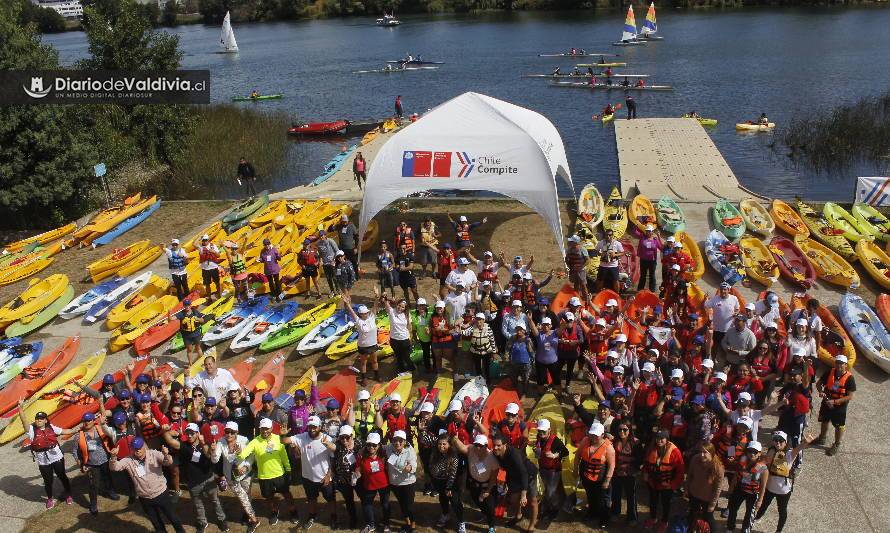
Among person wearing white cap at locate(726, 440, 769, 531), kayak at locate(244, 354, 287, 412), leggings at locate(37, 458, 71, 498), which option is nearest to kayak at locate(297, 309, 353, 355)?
kayak at locate(244, 354, 287, 412)

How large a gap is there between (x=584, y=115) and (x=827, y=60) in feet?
79.9

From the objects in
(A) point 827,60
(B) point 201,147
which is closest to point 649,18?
(A) point 827,60

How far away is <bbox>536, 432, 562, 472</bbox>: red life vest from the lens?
8211mm

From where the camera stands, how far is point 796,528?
27.8ft

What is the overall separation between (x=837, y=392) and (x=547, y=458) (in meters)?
4.17

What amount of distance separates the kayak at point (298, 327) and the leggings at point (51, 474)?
14.7 feet

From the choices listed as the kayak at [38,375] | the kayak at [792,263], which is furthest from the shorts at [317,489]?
the kayak at [792,263]

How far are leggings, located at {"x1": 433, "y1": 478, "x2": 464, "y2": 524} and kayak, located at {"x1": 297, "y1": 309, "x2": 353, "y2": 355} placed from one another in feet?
17.5

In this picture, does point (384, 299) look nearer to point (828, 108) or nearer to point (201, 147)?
point (201, 147)

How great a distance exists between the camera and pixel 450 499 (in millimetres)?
8562

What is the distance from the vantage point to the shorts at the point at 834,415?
30.4 ft

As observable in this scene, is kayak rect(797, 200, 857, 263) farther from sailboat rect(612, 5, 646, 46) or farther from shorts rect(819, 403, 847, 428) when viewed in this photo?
sailboat rect(612, 5, 646, 46)

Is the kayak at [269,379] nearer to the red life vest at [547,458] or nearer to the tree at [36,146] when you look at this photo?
the red life vest at [547,458]

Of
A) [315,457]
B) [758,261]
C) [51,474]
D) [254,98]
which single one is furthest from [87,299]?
[254,98]
